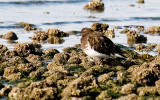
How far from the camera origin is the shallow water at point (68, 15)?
17.1 m

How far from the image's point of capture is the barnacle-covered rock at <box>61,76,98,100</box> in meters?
8.38

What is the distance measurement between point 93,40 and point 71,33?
6.36 metres

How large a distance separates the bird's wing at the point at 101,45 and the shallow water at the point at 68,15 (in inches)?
134

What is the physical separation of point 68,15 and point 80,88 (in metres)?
14.2

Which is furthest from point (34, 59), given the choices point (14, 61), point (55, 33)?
point (55, 33)

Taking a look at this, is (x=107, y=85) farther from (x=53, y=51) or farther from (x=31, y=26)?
(x=31, y=26)

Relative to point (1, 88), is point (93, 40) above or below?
above

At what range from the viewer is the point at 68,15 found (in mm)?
22562

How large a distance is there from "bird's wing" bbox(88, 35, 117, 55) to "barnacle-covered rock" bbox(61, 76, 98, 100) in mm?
2044

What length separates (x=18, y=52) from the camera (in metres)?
12.3

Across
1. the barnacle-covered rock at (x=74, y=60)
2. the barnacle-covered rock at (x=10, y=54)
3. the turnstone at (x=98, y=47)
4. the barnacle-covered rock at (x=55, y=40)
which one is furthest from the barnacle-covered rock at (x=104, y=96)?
the barnacle-covered rock at (x=55, y=40)

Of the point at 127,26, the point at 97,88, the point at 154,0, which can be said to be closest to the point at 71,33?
the point at 127,26

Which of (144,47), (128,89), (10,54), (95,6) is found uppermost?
(95,6)

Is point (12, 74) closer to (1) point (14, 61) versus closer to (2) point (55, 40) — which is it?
(1) point (14, 61)
